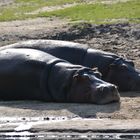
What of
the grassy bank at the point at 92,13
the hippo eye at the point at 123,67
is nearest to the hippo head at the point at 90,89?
the hippo eye at the point at 123,67

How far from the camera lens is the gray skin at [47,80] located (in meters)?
10.8

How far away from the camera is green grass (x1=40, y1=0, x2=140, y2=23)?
21.3 meters

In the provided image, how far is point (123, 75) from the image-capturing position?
12.2 metres

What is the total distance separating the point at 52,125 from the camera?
29.6 feet

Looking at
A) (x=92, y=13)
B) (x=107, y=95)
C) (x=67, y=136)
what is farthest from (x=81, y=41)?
(x=67, y=136)

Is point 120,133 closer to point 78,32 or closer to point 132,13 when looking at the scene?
point 78,32

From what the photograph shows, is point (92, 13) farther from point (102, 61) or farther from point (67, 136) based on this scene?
point (67, 136)

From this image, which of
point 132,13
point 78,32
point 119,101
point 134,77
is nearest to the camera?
point 119,101

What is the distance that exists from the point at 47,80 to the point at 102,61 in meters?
1.48

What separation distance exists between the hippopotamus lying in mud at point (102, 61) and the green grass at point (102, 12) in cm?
769

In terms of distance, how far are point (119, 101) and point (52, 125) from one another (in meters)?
1.80

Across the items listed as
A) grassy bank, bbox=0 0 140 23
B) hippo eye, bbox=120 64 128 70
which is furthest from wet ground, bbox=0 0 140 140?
grassy bank, bbox=0 0 140 23

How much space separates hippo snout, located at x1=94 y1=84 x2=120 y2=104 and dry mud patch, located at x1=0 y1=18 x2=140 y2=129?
109mm

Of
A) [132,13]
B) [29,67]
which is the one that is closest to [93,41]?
[132,13]
